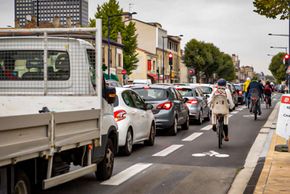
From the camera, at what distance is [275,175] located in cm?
880

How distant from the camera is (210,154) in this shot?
40.5 ft

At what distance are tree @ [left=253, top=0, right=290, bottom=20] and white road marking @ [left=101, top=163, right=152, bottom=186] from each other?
36.1 feet

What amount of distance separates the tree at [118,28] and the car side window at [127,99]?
52185 millimetres

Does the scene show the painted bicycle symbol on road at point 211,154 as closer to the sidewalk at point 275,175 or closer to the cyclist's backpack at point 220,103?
the sidewalk at point 275,175

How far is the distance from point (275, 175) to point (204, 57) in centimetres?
9848

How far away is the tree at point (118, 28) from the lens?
6600 cm

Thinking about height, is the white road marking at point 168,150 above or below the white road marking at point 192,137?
above

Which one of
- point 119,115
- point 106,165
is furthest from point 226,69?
point 106,165

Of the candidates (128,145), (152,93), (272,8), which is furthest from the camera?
(272,8)

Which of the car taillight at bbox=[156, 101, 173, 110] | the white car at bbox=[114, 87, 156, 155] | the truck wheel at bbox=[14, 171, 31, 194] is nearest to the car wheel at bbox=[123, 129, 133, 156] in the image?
the white car at bbox=[114, 87, 156, 155]

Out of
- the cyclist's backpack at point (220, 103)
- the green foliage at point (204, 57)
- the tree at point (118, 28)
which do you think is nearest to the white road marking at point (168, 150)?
the cyclist's backpack at point (220, 103)

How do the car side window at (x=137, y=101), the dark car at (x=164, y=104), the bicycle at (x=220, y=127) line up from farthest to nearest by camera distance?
the dark car at (x=164, y=104) < the bicycle at (x=220, y=127) < the car side window at (x=137, y=101)

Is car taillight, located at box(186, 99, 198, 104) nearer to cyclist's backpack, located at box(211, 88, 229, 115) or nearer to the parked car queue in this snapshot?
the parked car queue

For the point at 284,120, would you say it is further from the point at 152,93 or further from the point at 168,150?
the point at 152,93
